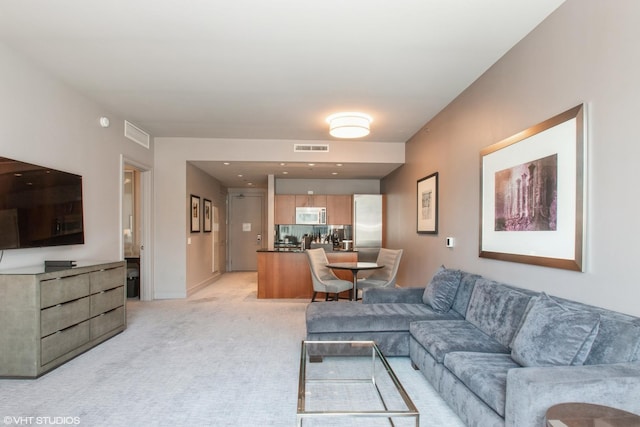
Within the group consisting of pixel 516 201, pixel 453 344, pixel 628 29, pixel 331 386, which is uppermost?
pixel 628 29

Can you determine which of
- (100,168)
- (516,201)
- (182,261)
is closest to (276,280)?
(182,261)

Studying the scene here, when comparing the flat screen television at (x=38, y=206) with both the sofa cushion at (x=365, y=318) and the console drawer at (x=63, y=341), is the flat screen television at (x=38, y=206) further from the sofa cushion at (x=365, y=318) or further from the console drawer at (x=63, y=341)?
the sofa cushion at (x=365, y=318)

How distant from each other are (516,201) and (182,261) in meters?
5.27

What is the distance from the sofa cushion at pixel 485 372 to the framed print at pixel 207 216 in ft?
19.9

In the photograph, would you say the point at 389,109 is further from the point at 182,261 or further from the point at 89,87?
the point at 182,261

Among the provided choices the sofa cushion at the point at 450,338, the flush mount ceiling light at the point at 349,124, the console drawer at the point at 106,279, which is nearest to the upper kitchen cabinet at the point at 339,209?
the flush mount ceiling light at the point at 349,124

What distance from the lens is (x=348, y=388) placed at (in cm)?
272

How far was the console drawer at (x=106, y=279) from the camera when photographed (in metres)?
3.67

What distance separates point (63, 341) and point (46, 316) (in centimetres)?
36

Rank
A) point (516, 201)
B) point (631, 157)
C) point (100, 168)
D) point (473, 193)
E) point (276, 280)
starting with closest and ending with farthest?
point (631, 157), point (516, 201), point (473, 193), point (100, 168), point (276, 280)

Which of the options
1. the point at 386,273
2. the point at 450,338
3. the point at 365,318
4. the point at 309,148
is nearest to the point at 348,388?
the point at 365,318

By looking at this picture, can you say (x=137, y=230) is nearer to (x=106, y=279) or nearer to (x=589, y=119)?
(x=106, y=279)

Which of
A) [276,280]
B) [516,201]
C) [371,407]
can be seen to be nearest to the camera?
[371,407]

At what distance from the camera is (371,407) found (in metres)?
2.43
